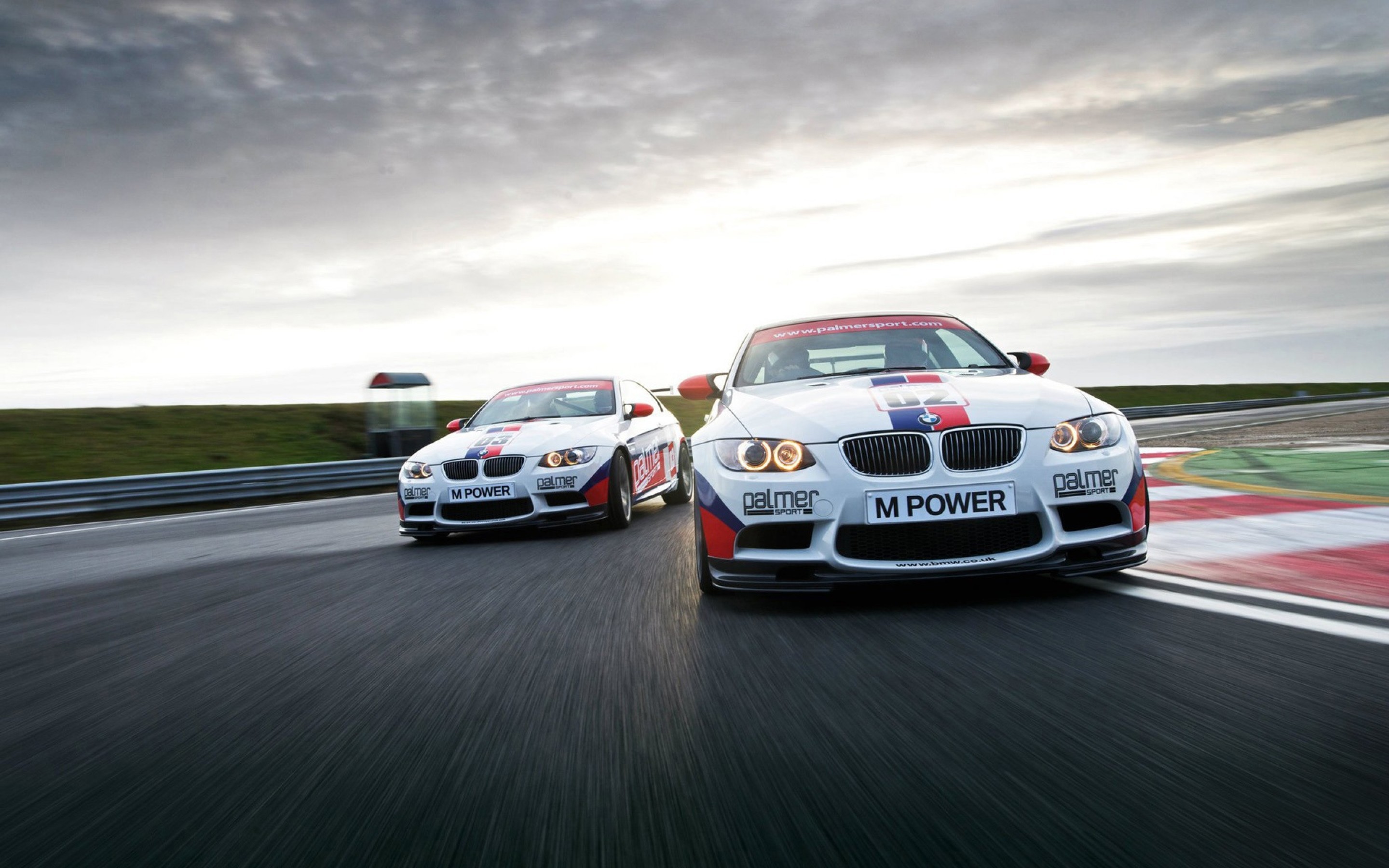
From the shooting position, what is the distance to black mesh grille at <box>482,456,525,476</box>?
26.6 feet

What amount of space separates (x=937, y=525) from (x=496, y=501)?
468cm

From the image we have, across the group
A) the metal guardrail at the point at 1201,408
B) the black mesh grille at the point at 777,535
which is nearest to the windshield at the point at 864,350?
the black mesh grille at the point at 777,535

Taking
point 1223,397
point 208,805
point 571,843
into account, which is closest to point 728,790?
point 571,843

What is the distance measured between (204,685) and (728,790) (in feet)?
7.49

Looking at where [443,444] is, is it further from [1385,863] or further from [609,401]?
[1385,863]

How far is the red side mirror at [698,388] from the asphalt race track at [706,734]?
1475mm

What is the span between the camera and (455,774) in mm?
2512

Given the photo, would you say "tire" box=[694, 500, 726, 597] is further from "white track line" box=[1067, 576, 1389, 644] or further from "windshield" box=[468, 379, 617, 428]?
"windshield" box=[468, 379, 617, 428]

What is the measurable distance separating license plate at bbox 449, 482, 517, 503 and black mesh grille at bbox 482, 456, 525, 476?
101mm

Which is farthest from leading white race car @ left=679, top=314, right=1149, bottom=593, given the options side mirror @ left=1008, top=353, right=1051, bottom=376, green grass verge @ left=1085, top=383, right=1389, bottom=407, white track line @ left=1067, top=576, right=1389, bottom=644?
green grass verge @ left=1085, top=383, right=1389, bottom=407

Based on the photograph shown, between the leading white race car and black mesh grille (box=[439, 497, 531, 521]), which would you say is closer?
the leading white race car

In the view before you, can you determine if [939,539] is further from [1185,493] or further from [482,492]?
[1185,493]

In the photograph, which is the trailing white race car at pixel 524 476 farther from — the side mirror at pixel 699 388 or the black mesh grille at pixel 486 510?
the side mirror at pixel 699 388

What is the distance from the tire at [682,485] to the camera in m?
11.0
